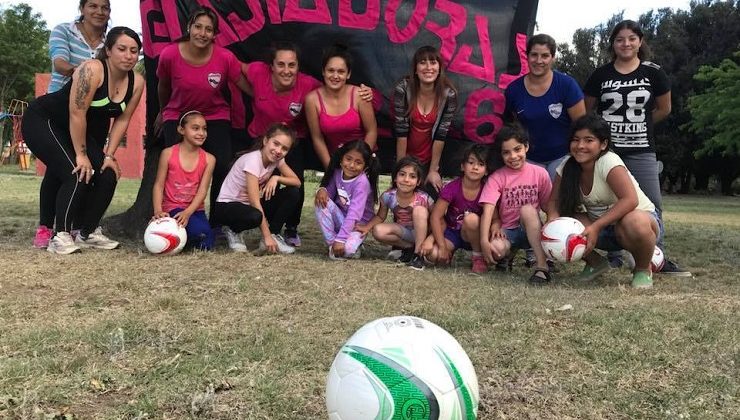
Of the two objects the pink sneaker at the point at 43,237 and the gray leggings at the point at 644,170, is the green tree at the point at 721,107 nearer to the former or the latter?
the gray leggings at the point at 644,170

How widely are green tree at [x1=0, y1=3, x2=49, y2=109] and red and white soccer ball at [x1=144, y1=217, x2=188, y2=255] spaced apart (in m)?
29.9

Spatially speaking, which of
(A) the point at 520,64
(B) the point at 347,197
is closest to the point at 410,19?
(A) the point at 520,64

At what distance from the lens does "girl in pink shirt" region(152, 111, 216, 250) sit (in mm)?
5078

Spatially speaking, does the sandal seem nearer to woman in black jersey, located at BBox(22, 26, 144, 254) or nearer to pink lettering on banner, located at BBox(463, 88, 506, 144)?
pink lettering on banner, located at BBox(463, 88, 506, 144)

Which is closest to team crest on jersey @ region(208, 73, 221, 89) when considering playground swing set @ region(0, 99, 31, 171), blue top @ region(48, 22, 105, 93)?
blue top @ region(48, 22, 105, 93)

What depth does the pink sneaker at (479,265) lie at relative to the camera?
4.71 metres

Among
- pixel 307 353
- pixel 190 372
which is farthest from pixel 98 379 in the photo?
pixel 307 353

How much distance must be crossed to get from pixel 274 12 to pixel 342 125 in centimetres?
147

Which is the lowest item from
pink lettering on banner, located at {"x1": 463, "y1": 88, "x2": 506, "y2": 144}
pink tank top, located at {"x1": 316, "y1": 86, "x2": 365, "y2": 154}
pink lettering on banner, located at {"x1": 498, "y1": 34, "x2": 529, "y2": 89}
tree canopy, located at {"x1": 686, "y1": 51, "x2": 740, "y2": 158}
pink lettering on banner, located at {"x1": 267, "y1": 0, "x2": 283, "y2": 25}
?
pink tank top, located at {"x1": 316, "y1": 86, "x2": 365, "y2": 154}

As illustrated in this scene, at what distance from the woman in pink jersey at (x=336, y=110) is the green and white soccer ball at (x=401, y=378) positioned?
346cm

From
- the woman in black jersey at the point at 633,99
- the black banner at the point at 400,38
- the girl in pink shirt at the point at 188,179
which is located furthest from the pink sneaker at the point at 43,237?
the woman in black jersey at the point at 633,99

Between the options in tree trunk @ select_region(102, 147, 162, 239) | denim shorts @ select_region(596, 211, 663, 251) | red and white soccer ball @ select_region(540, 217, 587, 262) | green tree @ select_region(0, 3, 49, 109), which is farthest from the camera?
green tree @ select_region(0, 3, 49, 109)

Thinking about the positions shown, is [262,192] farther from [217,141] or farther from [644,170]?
[644,170]

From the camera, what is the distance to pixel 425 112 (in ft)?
17.3
